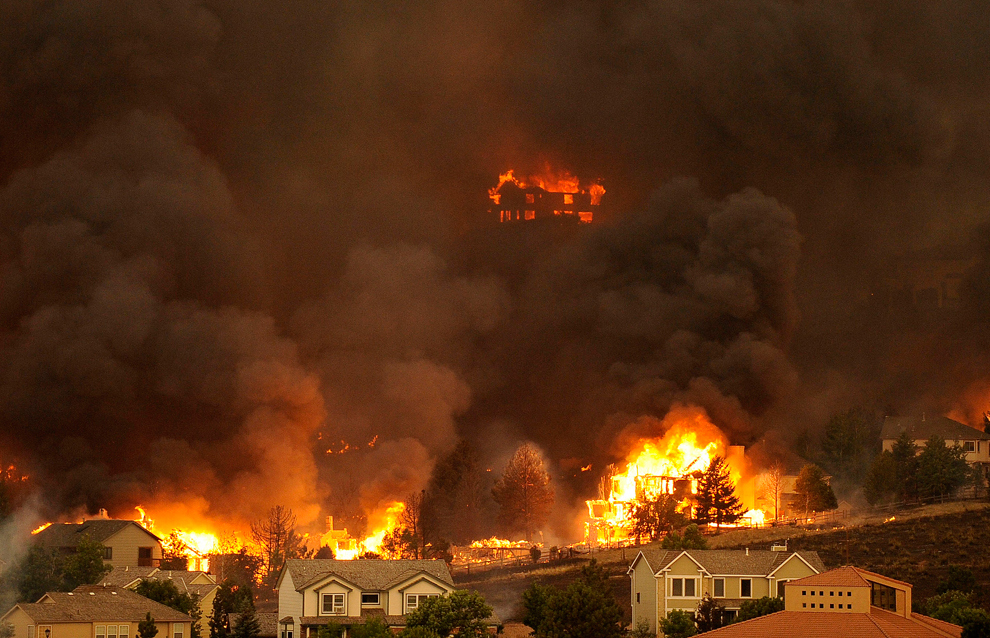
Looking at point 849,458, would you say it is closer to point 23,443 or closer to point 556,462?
point 556,462

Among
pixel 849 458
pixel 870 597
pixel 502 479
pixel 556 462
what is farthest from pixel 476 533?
pixel 870 597

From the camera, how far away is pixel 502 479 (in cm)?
8881

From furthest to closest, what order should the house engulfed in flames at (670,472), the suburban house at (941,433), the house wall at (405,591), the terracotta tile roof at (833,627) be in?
the suburban house at (941,433) < the house engulfed in flames at (670,472) < the house wall at (405,591) < the terracotta tile roof at (833,627)

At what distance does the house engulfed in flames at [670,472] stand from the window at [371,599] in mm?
25904

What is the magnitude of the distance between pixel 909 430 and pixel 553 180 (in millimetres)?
32006

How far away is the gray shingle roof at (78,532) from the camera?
7144cm

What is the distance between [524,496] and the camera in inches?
3376

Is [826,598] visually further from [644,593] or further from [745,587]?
[644,593]

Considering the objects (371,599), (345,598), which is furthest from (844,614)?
(345,598)

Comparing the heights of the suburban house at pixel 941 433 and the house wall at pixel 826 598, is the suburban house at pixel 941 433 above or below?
above

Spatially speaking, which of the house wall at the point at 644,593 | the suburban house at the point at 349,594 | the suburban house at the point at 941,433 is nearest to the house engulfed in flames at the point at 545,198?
the suburban house at the point at 941,433

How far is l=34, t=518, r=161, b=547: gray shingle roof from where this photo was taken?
71.4m

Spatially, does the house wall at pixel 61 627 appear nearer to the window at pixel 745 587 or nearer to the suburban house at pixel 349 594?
the suburban house at pixel 349 594

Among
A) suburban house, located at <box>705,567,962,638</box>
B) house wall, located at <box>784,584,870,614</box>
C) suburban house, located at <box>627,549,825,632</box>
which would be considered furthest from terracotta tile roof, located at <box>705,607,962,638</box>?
suburban house, located at <box>627,549,825,632</box>
